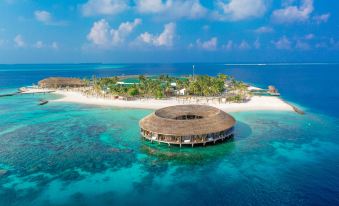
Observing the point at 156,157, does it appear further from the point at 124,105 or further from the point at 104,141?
the point at 124,105

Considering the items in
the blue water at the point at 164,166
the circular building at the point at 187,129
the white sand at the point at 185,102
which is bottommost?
the blue water at the point at 164,166

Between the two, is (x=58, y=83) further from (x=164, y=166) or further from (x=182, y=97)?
(x=164, y=166)

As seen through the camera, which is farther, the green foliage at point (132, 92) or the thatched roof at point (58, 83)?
the thatched roof at point (58, 83)

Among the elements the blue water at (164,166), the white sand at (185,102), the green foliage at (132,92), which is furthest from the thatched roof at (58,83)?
the blue water at (164,166)

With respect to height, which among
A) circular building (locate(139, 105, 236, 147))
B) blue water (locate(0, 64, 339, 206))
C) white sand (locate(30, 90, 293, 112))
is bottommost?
blue water (locate(0, 64, 339, 206))

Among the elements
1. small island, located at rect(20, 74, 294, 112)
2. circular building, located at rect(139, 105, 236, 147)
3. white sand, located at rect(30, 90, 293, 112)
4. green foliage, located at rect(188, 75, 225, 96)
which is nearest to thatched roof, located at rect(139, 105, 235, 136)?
circular building, located at rect(139, 105, 236, 147)

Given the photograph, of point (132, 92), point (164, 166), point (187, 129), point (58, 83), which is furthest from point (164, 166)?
point (58, 83)

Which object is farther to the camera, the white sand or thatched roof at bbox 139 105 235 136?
the white sand

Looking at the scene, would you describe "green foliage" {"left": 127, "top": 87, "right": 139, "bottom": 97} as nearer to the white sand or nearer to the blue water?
the white sand

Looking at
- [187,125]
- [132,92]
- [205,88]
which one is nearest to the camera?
[187,125]

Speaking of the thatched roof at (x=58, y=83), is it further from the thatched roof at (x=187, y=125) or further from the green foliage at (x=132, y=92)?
the thatched roof at (x=187, y=125)
